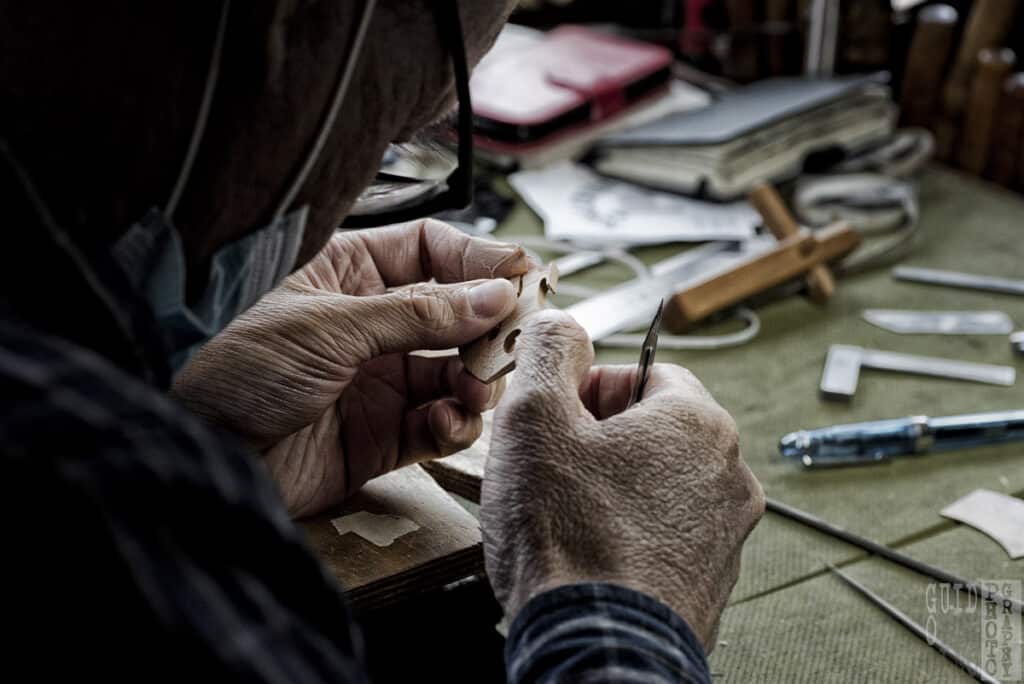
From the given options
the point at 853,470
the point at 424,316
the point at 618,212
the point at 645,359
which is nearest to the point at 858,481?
the point at 853,470

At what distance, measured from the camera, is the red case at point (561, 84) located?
75.6 inches

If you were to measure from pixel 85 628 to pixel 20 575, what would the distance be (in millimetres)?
33

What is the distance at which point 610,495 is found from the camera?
2.42 ft

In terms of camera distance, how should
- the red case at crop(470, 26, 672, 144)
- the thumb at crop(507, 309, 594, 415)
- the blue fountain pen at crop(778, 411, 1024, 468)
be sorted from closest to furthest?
the thumb at crop(507, 309, 594, 415) < the blue fountain pen at crop(778, 411, 1024, 468) < the red case at crop(470, 26, 672, 144)

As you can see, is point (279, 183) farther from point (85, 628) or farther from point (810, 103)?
point (810, 103)

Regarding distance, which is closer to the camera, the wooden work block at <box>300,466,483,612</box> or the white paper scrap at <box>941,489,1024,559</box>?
the wooden work block at <box>300,466,483,612</box>

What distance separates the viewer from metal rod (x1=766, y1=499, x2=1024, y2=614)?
98cm

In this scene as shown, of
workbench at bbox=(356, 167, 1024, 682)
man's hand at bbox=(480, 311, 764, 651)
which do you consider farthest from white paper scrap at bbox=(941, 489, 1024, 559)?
man's hand at bbox=(480, 311, 764, 651)

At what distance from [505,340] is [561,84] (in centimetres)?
116

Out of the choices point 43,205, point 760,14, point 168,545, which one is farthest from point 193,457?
point 760,14

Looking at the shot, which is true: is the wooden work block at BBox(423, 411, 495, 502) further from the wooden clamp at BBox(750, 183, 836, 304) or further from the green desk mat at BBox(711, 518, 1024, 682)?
the wooden clamp at BBox(750, 183, 836, 304)

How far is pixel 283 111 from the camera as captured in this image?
598mm

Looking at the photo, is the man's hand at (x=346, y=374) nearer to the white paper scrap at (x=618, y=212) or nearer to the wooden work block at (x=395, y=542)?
the wooden work block at (x=395, y=542)

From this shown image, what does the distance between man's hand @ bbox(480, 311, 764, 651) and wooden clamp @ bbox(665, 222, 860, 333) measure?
657 mm
